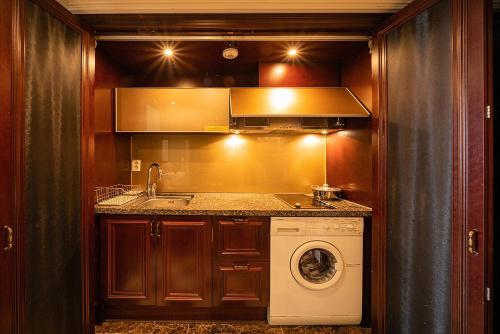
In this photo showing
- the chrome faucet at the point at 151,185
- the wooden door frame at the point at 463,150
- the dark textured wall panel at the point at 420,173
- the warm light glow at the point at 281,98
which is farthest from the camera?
the chrome faucet at the point at 151,185

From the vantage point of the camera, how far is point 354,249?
180 centimetres

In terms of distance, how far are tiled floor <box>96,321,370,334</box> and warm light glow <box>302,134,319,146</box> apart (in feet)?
5.84

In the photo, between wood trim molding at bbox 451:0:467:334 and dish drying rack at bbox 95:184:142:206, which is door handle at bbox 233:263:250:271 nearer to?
dish drying rack at bbox 95:184:142:206

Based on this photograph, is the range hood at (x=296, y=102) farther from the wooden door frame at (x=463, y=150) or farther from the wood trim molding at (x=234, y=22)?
the wooden door frame at (x=463, y=150)

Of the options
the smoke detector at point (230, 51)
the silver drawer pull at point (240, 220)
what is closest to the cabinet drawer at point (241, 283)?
the silver drawer pull at point (240, 220)

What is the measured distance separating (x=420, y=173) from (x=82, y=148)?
6.98ft

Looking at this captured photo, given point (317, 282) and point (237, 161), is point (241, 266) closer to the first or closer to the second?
point (317, 282)

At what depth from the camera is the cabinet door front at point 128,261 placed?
A: 1.81m

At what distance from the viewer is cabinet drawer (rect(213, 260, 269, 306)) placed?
1.81 metres

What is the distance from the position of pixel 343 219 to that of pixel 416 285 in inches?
23.6

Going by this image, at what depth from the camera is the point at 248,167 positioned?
2650 mm

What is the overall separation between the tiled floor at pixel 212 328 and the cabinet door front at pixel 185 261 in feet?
0.67

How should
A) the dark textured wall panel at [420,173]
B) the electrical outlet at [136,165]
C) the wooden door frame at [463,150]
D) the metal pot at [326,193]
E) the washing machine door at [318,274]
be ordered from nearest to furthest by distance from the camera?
the wooden door frame at [463,150]
the dark textured wall panel at [420,173]
the washing machine door at [318,274]
the metal pot at [326,193]
the electrical outlet at [136,165]

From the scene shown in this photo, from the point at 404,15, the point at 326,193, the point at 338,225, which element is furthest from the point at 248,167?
the point at 404,15
